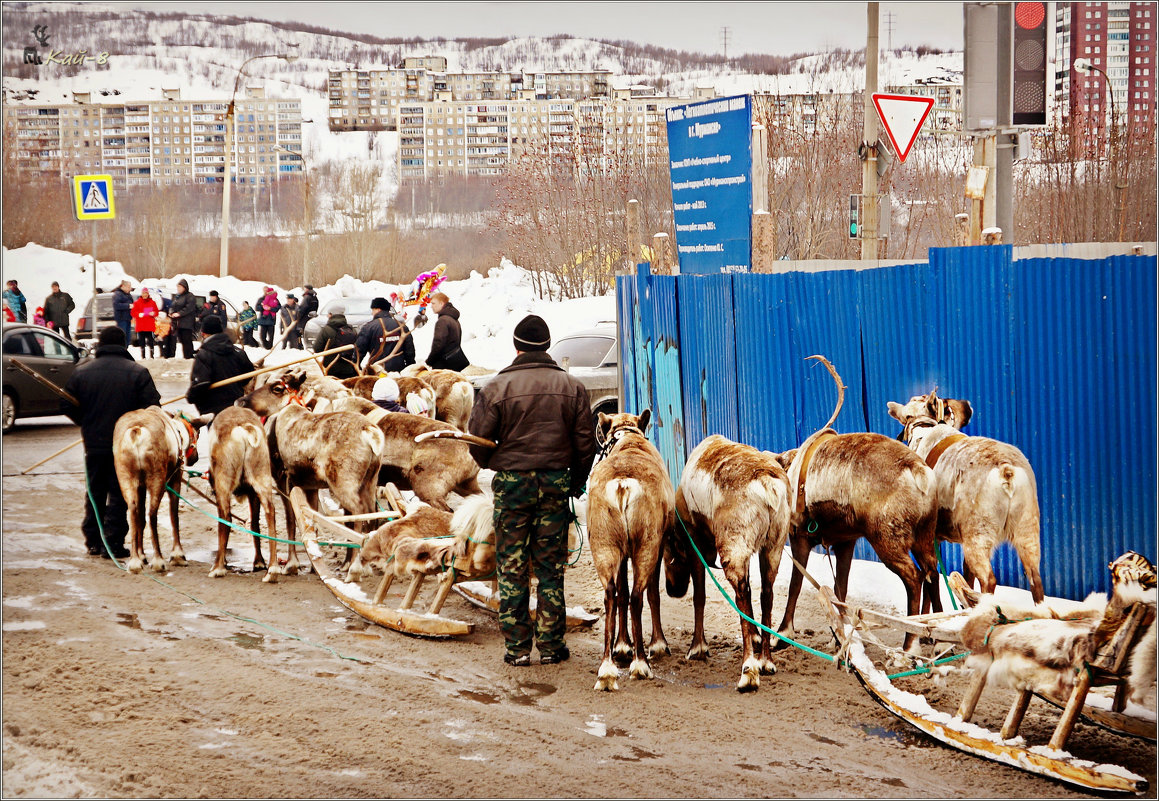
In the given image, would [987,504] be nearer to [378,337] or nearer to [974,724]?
[974,724]

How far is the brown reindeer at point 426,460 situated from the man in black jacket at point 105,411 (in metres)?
2.08

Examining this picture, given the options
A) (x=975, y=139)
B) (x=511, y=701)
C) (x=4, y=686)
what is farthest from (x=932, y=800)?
(x=975, y=139)

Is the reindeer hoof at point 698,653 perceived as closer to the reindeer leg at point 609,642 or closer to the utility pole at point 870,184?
the reindeer leg at point 609,642

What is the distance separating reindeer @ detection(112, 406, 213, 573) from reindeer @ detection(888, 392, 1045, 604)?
6.34 m

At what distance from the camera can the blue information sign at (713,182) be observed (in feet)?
34.1

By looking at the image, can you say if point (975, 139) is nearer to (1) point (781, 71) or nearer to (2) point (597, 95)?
(1) point (781, 71)

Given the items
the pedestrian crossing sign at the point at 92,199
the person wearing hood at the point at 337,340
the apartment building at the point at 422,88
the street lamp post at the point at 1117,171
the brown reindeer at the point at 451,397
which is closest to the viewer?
the brown reindeer at the point at 451,397

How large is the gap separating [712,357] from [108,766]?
7.07 meters

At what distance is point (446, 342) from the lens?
14641 millimetres

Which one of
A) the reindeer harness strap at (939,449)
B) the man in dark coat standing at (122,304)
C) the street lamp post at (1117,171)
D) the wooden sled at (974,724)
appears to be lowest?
the wooden sled at (974,724)

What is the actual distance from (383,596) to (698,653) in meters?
2.37

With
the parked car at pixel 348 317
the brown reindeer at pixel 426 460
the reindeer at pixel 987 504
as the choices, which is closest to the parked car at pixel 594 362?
the brown reindeer at pixel 426 460

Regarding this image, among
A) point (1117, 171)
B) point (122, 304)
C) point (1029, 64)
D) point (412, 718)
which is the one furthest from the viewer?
point (122, 304)

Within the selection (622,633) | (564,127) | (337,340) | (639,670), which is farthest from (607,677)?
(564,127)
